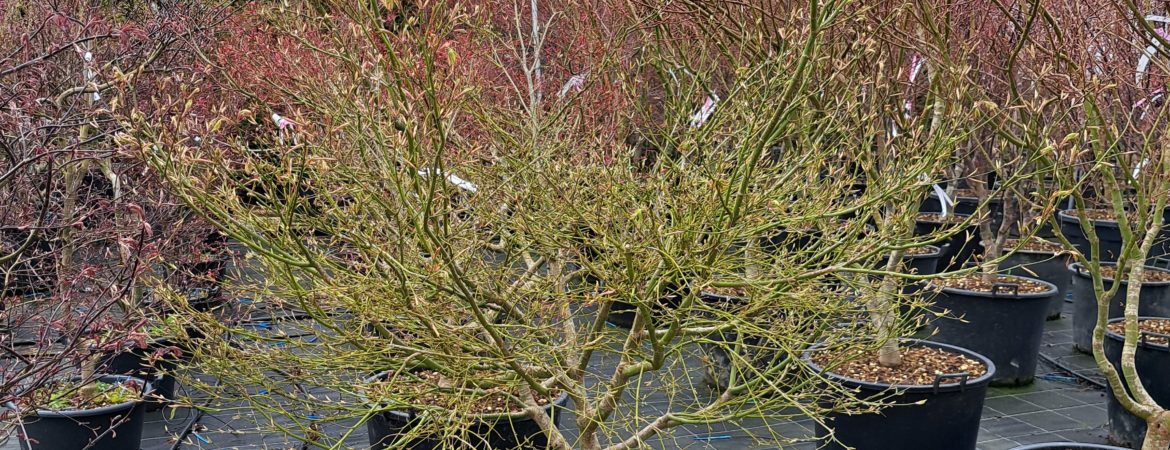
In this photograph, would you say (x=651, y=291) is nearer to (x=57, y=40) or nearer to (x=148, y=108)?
(x=148, y=108)

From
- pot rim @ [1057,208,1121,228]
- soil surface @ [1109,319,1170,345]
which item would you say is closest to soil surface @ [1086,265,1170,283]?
pot rim @ [1057,208,1121,228]

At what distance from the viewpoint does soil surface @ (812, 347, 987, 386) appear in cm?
504

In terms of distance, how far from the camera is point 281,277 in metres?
3.59

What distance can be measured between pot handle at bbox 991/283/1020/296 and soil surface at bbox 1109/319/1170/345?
68cm

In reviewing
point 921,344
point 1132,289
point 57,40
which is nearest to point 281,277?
point 57,40

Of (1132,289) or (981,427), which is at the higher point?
(1132,289)

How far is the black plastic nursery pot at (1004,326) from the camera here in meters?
6.59

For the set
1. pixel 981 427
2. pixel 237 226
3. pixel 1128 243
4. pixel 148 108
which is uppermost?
pixel 1128 243

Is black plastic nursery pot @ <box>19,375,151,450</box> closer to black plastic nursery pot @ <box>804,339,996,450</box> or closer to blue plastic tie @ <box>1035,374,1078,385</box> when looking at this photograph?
black plastic nursery pot @ <box>804,339,996,450</box>

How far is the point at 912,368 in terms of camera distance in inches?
205

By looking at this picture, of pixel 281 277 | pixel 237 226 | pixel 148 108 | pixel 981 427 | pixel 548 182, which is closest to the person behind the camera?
pixel 237 226

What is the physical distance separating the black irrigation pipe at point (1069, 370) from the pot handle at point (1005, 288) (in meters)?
0.76

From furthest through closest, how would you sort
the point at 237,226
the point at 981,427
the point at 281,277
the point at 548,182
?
1. the point at 981,427
2. the point at 548,182
3. the point at 281,277
4. the point at 237,226

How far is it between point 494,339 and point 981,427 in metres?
3.88
